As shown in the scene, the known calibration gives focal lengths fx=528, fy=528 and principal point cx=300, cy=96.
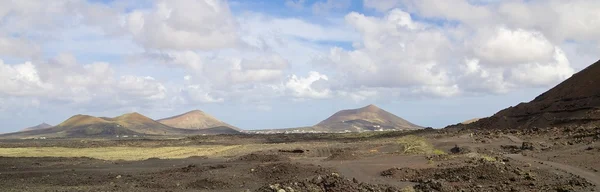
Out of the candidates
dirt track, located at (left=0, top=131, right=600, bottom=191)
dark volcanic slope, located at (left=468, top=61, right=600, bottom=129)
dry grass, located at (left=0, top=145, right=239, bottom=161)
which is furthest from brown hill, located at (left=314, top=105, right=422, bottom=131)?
dirt track, located at (left=0, top=131, right=600, bottom=191)

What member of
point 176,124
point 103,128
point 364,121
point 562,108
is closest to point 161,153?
point 562,108

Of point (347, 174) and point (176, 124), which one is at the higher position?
point (176, 124)

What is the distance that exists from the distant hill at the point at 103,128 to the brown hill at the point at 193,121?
28273 mm

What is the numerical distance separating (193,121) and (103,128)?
61.9 meters

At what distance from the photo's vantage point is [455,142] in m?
39.3

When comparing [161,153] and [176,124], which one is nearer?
[161,153]

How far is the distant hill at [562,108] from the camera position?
4144 cm

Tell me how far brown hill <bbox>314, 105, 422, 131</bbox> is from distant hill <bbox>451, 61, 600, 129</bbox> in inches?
3782

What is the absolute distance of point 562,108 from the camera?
45.2m

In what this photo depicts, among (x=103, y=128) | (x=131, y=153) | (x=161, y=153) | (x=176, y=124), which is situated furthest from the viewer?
(x=176, y=124)

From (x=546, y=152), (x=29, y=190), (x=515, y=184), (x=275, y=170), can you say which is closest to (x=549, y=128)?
(x=546, y=152)

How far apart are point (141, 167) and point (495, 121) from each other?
35.5m

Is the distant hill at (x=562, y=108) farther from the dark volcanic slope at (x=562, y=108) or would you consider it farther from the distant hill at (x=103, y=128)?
the distant hill at (x=103, y=128)

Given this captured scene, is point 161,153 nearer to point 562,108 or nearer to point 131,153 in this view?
point 131,153
